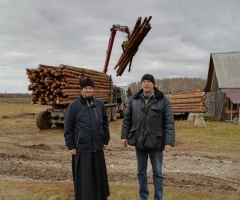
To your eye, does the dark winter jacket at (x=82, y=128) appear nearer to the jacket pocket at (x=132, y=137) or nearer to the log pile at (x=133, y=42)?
the jacket pocket at (x=132, y=137)

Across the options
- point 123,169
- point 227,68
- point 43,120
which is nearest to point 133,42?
point 43,120

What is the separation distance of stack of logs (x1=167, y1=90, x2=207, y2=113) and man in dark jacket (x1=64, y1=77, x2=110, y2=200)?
16.5 m

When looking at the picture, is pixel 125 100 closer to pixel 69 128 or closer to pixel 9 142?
pixel 9 142

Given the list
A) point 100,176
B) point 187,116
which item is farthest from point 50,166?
point 187,116

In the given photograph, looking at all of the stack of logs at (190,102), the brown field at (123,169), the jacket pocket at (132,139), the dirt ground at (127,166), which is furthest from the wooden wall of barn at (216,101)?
the jacket pocket at (132,139)

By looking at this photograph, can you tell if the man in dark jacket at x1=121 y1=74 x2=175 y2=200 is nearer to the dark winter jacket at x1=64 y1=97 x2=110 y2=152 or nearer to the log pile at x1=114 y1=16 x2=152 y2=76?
the dark winter jacket at x1=64 y1=97 x2=110 y2=152

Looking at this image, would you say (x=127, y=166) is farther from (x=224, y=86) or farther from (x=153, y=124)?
(x=224, y=86)

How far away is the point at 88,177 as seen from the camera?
14.1ft

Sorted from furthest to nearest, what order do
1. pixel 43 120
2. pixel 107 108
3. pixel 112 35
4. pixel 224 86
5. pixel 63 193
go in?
pixel 224 86, pixel 107 108, pixel 112 35, pixel 43 120, pixel 63 193

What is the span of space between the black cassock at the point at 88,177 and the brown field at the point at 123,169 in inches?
29.6

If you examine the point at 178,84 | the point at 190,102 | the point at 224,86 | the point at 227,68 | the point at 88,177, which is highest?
the point at 178,84

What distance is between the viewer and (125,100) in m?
24.7

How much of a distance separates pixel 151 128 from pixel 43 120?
474 inches

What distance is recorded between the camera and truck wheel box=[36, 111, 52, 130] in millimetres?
15320
